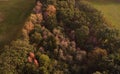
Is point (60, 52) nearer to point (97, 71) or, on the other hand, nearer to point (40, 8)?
point (97, 71)

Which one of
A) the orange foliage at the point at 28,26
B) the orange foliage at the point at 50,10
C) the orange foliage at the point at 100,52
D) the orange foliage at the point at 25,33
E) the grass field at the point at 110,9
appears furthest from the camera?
the grass field at the point at 110,9

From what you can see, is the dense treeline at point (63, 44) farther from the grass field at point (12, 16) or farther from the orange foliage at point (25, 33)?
the grass field at point (12, 16)

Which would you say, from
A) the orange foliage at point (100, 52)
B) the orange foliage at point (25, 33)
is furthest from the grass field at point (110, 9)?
the orange foliage at point (25, 33)

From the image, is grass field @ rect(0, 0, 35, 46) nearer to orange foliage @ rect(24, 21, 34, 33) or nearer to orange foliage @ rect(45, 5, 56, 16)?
orange foliage @ rect(24, 21, 34, 33)

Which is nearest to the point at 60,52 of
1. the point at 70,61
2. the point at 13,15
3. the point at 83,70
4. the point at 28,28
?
the point at 70,61

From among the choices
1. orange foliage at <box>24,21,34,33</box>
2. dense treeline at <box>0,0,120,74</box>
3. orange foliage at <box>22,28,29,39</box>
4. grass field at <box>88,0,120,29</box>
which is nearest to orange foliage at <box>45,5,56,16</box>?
dense treeline at <box>0,0,120,74</box>

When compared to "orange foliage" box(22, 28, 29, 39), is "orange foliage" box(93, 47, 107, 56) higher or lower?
lower
